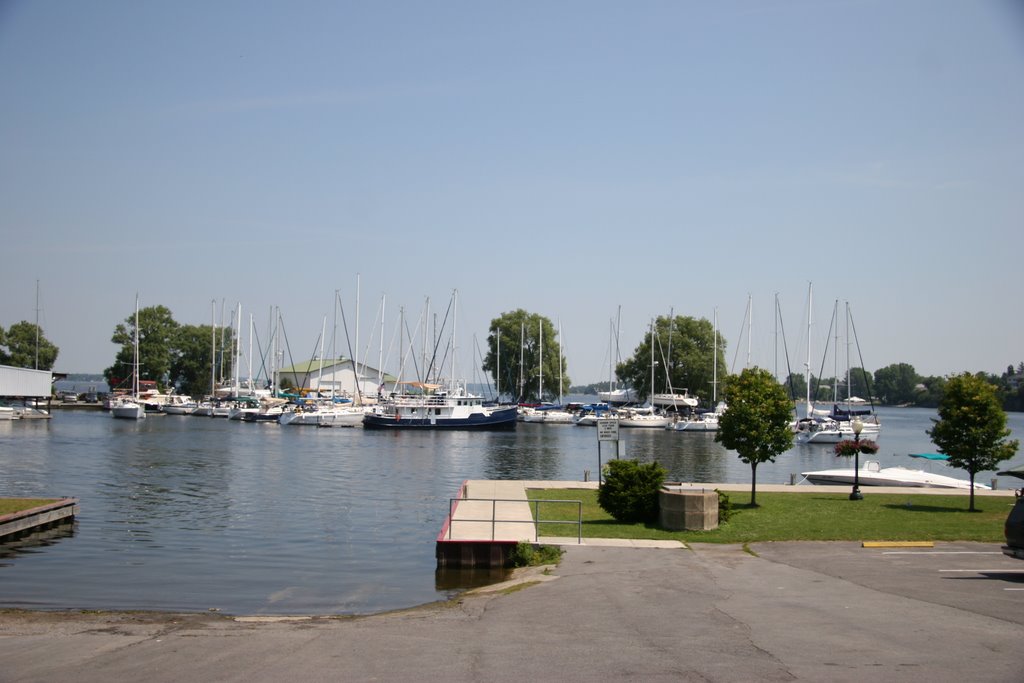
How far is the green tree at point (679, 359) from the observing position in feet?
477

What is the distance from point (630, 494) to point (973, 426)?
39.0 ft

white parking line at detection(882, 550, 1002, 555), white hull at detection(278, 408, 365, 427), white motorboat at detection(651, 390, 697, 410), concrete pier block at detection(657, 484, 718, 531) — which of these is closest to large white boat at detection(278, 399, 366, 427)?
white hull at detection(278, 408, 365, 427)

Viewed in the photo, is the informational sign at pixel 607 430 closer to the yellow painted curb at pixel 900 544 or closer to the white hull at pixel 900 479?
the yellow painted curb at pixel 900 544

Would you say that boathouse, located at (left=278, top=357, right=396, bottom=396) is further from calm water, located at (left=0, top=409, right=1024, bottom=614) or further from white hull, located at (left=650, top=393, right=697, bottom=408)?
calm water, located at (left=0, top=409, right=1024, bottom=614)

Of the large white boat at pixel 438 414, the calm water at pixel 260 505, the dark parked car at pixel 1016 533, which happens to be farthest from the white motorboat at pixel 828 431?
the dark parked car at pixel 1016 533

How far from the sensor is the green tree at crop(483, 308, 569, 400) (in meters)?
156

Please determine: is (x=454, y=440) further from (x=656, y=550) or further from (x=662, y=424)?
(x=656, y=550)

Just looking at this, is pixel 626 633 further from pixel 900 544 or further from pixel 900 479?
pixel 900 479

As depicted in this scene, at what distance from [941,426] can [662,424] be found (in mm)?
86662

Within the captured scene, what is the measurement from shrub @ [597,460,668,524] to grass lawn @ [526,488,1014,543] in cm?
46

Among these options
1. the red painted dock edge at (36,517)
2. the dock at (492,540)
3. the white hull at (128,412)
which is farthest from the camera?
the white hull at (128,412)

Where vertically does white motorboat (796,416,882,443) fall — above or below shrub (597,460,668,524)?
below

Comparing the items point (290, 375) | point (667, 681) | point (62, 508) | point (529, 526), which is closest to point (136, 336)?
point (290, 375)

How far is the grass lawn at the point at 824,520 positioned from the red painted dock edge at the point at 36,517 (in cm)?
1580
